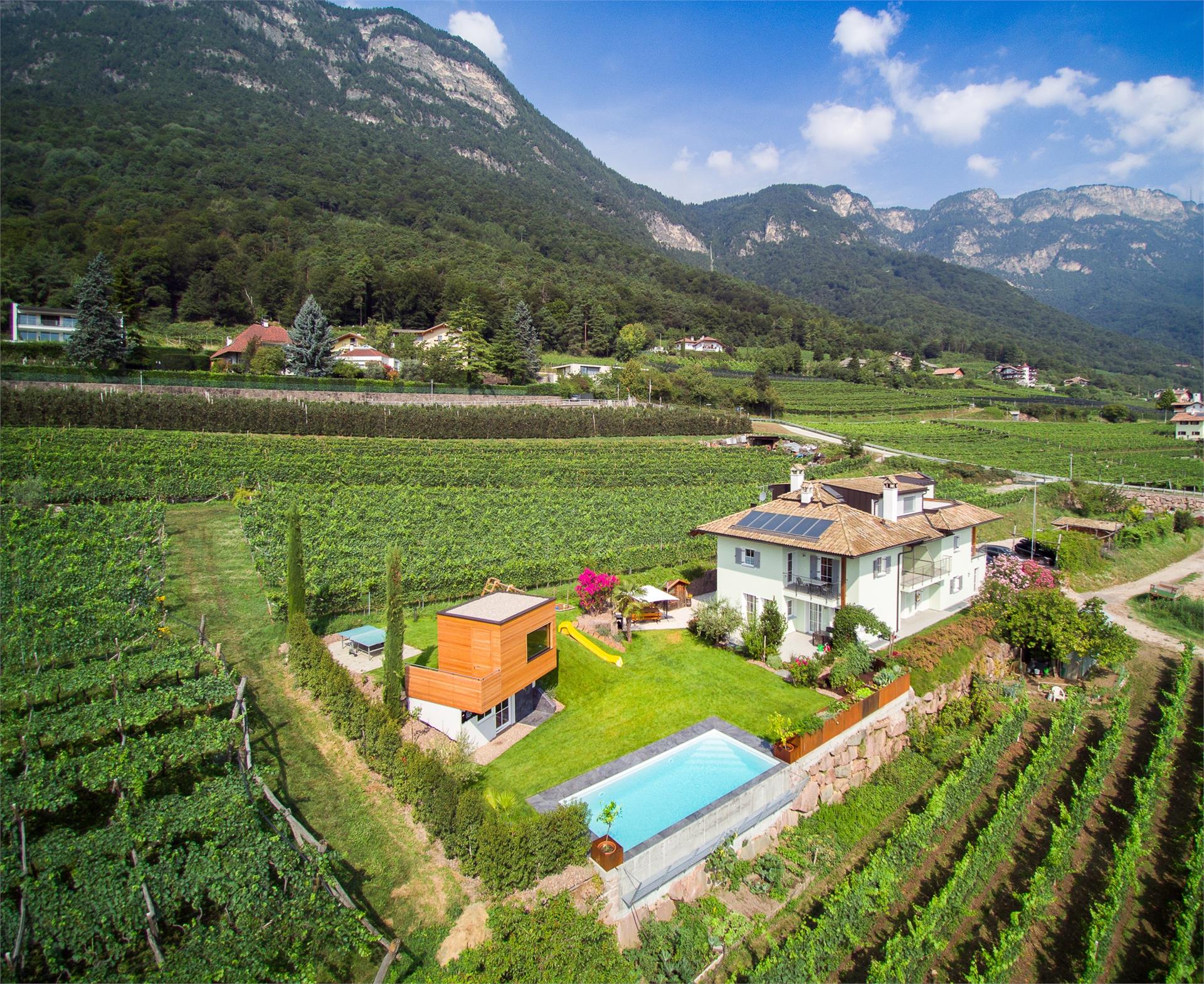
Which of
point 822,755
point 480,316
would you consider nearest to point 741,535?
point 822,755

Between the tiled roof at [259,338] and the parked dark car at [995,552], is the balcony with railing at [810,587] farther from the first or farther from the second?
the tiled roof at [259,338]

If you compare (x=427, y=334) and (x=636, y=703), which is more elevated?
(x=427, y=334)

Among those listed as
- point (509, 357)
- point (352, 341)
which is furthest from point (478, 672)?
point (352, 341)

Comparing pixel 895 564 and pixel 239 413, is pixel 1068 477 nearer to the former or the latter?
pixel 895 564

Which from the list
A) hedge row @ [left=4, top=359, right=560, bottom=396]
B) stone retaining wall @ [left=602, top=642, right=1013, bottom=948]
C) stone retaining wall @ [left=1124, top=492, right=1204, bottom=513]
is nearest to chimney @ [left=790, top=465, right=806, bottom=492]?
stone retaining wall @ [left=602, top=642, right=1013, bottom=948]

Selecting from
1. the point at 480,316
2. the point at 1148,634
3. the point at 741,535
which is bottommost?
the point at 1148,634

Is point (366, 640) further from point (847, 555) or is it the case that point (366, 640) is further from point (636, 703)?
point (847, 555)

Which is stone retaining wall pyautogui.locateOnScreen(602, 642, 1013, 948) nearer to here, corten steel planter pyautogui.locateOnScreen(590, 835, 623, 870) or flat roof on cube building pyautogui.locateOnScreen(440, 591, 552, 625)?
corten steel planter pyautogui.locateOnScreen(590, 835, 623, 870)
